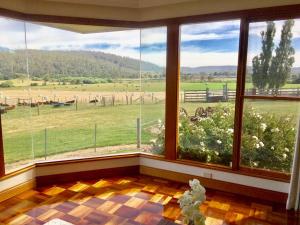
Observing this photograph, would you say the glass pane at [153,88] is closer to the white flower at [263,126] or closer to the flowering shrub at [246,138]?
the flowering shrub at [246,138]

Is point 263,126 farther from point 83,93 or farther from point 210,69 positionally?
point 83,93

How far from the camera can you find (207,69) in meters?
3.21

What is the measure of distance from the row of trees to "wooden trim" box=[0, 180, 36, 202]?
9.75ft

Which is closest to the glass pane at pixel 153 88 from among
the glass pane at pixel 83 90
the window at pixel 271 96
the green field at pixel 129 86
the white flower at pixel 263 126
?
the green field at pixel 129 86

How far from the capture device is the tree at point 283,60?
268 cm

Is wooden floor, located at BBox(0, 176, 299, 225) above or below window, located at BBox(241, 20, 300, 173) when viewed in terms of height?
below

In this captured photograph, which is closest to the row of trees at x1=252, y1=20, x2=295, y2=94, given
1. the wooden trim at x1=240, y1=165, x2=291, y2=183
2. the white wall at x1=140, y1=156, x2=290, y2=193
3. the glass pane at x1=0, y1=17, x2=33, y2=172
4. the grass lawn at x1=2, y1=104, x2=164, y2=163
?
the wooden trim at x1=240, y1=165, x2=291, y2=183

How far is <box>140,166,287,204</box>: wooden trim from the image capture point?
113 inches

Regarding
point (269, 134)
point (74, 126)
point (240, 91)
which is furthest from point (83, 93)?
point (269, 134)

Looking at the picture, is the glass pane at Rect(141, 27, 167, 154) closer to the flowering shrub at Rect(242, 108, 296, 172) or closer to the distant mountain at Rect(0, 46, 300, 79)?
the distant mountain at Rect(0, 46, 300, 79)

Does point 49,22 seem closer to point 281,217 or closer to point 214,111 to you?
point 214,111

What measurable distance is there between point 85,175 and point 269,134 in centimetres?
240

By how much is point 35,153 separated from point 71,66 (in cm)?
124

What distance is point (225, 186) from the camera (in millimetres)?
3137
